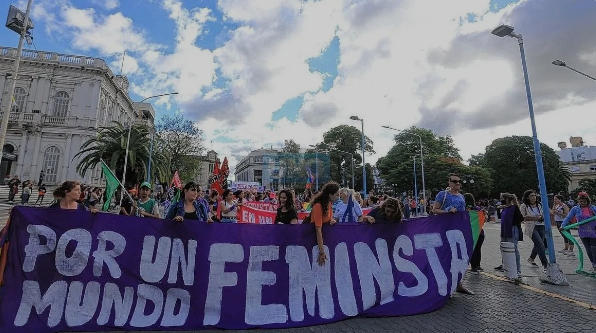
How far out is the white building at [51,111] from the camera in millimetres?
36812

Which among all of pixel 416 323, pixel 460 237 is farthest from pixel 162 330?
pixel 460 237

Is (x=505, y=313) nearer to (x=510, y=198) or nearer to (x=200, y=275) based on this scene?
(x=510, y=198)

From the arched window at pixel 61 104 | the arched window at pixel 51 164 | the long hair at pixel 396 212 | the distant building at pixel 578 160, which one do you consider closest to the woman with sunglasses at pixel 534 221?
the long hair at pixel 396 212

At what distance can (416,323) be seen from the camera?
441 centimetres

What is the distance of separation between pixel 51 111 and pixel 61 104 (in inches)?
52.5

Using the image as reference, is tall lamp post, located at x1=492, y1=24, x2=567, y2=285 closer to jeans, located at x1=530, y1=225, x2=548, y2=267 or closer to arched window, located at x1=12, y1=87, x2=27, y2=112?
jeans, located at x1=530, y1=225, x2=548, y2=267

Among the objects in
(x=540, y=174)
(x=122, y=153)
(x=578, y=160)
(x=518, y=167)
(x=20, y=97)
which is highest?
(x=578, y=160)

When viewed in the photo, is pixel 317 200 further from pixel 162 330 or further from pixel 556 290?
pixel 556 290

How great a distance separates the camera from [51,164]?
124 feet

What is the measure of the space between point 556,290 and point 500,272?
60.7 inches

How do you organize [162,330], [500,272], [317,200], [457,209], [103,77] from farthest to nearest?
1. [103,77]
2. [500,272]
3. [457,209]
4. [317,200]
5. [162,330]

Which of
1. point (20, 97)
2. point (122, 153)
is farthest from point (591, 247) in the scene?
point (20, 97)

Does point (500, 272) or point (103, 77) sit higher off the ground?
point (103, 77)

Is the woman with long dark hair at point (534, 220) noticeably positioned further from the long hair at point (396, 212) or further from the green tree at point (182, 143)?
the green tree at point (182, 143)
